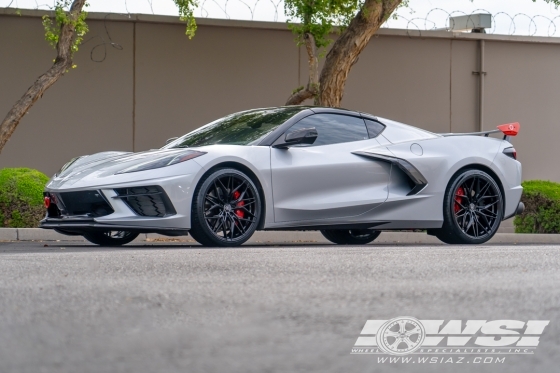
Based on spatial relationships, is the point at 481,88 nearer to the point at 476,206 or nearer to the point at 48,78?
the point at 48,78

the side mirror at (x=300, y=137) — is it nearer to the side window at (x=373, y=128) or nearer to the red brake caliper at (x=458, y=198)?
the side window at (x=373, y=128)

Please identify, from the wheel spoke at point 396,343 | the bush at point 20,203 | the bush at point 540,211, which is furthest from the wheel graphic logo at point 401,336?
the bush at point 540,211

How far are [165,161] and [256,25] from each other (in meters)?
8.85

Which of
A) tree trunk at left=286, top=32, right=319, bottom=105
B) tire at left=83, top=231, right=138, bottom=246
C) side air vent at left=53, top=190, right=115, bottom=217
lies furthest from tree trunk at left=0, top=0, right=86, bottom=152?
side air vent at left=53, top=190, right=115, bottom=217

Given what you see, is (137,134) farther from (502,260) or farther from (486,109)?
(502,260)

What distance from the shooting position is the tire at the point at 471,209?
9070 millimetres

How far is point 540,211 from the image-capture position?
12.9 m

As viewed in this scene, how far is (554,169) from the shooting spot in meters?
17.8

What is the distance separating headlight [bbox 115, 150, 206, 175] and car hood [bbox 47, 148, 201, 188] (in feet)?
0.22

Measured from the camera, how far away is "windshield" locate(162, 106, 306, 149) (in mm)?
8469

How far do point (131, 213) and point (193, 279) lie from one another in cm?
302

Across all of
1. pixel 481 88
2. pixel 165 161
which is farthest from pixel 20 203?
pixel 481 88

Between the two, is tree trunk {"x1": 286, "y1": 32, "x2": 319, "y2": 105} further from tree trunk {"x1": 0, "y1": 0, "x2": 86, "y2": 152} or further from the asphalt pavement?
the asphalt pavement

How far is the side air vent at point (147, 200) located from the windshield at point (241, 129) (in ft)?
3.39
